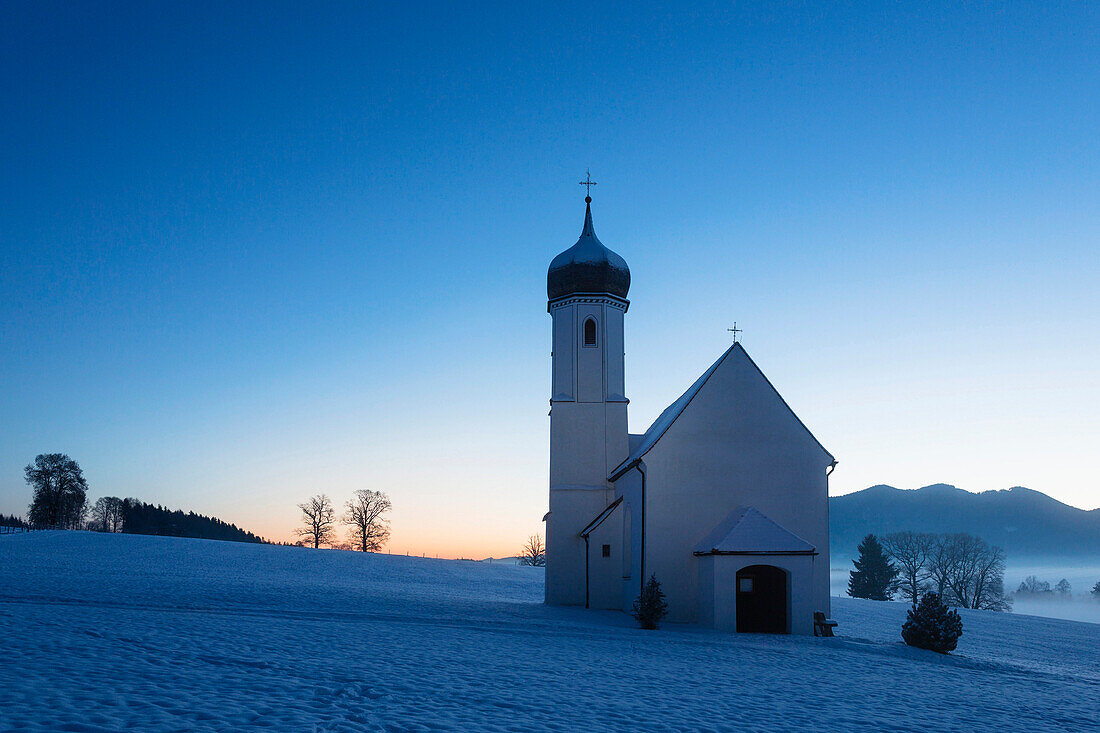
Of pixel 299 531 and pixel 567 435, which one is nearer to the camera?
pixel 567 435

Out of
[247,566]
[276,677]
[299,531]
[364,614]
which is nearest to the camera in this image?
[276,677]

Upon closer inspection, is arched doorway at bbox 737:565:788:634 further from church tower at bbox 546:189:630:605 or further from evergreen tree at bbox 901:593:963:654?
church tower at bbox 546:189:630:605

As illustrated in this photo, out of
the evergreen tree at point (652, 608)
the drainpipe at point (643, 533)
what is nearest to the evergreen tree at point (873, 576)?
the drainpipe at point (643, 533)

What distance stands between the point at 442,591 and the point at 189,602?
42.9ft

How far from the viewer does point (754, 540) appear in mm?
22078

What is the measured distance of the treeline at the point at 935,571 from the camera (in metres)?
61.0

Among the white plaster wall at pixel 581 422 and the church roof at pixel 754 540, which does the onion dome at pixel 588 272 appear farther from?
the church roof at pixel 754 540

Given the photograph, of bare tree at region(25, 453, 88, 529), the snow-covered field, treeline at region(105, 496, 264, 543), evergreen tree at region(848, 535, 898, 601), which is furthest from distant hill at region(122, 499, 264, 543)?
the snow-covered field

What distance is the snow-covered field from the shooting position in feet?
31.0

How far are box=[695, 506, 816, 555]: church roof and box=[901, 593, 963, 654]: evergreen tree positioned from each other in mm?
3172

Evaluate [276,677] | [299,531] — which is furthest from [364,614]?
[299,531]

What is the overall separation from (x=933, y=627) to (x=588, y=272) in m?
18.4

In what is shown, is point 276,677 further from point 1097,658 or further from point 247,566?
point 247,566

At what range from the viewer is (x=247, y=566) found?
38.8 m
